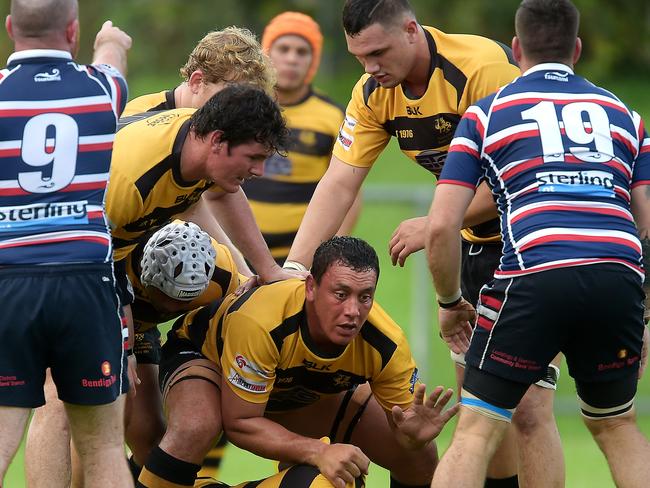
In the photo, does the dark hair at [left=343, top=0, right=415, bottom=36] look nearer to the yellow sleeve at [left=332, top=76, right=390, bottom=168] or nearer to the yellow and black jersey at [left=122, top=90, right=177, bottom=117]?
the yellow sleeve at [left=332, top=76, right=390, bottom=168]

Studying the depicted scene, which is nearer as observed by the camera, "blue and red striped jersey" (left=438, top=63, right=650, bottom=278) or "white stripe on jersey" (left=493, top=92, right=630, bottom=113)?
"blue and red striped jersey" (left=438, top=63, right=650, bottom=278)

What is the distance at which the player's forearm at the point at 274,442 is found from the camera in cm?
499

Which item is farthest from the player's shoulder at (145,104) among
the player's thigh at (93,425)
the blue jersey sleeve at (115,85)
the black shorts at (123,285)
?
the player's thigh at (93,425)

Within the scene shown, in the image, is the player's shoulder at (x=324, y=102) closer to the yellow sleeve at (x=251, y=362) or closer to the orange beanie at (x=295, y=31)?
the orange beanie at (x=295, y=31)

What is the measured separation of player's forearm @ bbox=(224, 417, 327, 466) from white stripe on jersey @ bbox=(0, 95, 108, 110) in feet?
4.70

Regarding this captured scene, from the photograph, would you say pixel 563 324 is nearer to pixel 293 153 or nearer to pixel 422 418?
pixel 422 418

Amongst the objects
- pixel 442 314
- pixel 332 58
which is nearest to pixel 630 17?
pixel 332 58

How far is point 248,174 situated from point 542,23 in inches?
49.4

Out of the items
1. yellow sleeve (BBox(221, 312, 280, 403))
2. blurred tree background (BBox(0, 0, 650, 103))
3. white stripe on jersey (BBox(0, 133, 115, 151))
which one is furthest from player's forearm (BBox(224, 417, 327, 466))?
blurred tree background (BBox(0, 0, 650, 103))

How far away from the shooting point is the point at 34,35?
446cm

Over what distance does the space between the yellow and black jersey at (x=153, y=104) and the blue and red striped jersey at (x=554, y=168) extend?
169 centimetres

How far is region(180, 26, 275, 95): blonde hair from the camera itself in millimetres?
5691

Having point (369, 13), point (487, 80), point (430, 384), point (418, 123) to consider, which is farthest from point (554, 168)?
point (430, 384)

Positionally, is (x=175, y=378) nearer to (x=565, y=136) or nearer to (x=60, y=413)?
(x=60, y=413)
